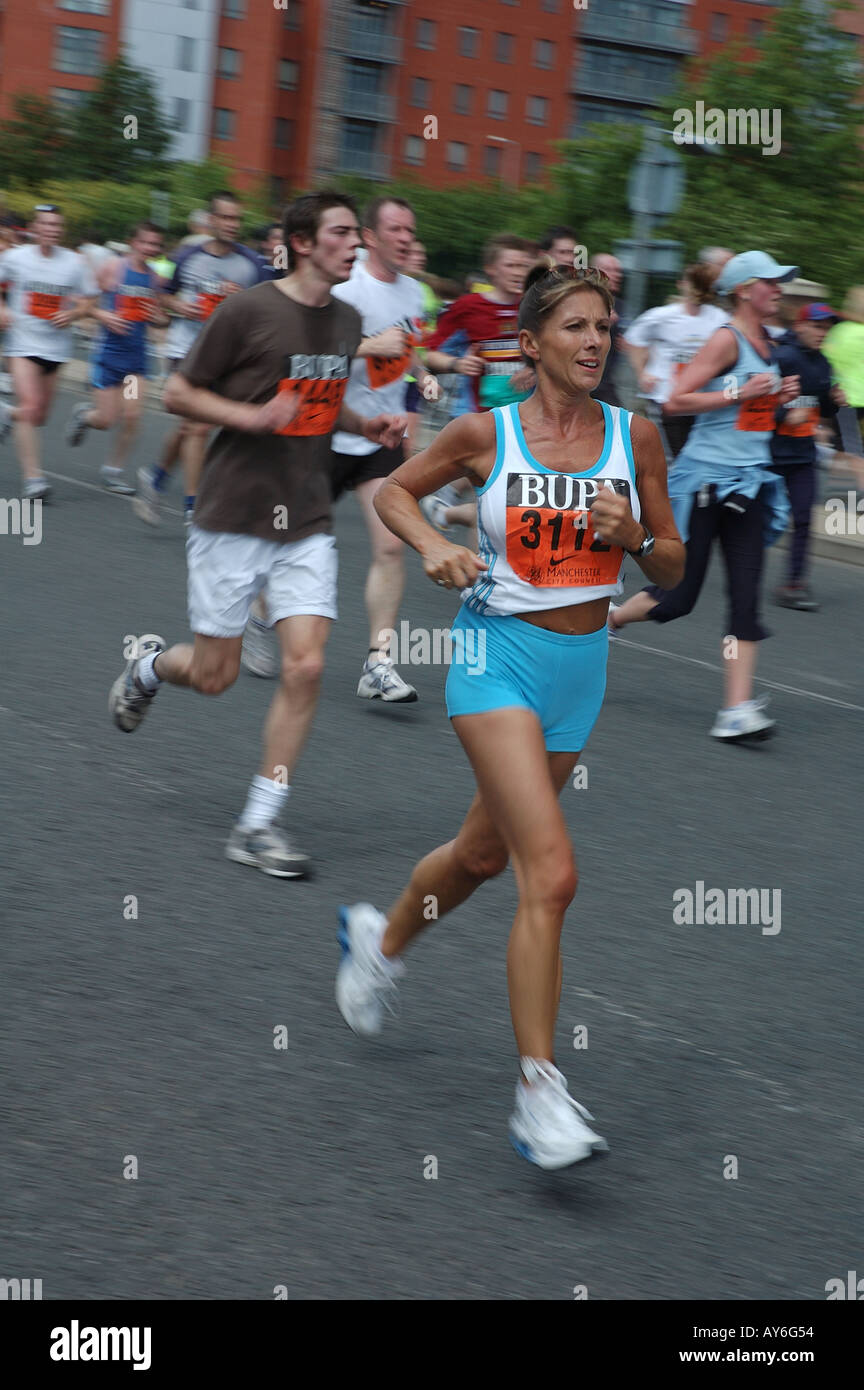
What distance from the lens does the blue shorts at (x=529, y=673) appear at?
4.13 m

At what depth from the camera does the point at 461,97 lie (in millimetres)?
89812

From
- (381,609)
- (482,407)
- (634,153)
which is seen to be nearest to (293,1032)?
(381,609)

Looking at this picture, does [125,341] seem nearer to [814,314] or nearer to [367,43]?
[814,314]

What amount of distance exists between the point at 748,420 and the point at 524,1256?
5.56 meters

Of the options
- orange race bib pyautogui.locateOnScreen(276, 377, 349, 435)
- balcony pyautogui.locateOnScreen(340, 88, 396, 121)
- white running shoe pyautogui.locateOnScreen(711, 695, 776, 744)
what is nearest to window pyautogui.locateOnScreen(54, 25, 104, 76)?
balcony pyautogui.locateOnScreen(340, 88, 396, 121)

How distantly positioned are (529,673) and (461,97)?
296ft

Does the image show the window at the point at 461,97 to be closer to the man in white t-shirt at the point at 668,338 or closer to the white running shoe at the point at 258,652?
the man in white t-shirt at the point at 668,338

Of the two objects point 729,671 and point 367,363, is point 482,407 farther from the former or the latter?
point 729,671

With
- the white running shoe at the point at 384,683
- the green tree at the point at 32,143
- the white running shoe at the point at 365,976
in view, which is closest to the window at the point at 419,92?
the green tree at the point at 32,143

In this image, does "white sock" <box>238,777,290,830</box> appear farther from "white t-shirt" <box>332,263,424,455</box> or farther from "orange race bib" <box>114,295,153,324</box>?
"orange race bib" <box>114,295,153,324</box>

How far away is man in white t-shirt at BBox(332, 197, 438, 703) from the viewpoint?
334 inches

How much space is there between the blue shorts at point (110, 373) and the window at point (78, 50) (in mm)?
69924

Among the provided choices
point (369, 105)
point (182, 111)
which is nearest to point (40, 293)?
point (182, 111)

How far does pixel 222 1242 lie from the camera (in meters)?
3.46
